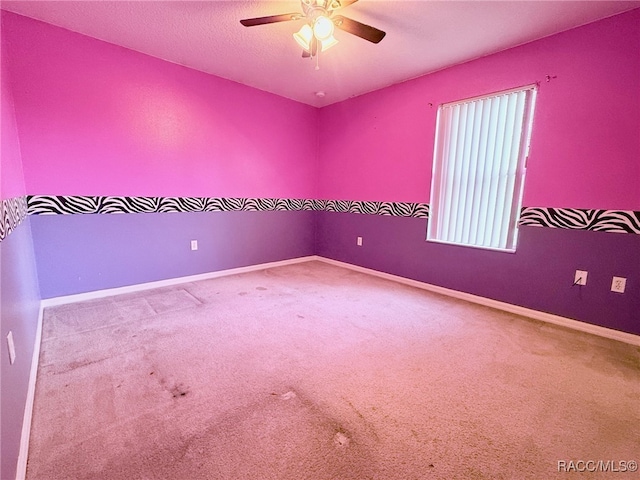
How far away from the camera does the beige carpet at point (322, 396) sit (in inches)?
43.2

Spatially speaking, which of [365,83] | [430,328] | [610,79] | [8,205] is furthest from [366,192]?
[8,205]

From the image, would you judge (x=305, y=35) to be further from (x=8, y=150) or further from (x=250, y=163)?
(x=8, y=150)

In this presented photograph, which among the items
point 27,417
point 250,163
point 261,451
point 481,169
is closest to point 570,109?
point 481,169

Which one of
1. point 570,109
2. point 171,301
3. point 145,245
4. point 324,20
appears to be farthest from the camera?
point 145,245

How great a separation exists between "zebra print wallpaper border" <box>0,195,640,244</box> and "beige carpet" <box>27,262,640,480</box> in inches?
34.0

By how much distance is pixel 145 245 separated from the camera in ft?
9.84

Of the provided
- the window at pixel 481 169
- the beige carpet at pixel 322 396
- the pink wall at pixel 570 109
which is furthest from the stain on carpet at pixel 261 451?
the pink wall at pixel 570 109

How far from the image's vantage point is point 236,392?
1466 mm

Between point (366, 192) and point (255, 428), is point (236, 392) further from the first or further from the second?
point (366, 192)

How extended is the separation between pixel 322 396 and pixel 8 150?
247 cm

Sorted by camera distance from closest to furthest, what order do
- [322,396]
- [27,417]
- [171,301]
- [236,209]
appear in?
1. [27,417]
2. [322,396]
3. [171,301]
4. [236,209]

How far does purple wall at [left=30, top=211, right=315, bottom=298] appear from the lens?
2525mm

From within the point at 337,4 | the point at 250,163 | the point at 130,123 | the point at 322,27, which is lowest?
the point at 250,163

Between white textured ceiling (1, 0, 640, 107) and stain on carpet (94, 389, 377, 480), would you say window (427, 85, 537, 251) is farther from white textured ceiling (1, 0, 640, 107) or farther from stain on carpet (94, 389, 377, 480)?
stain on carpet (94, 389, 377, 480)
